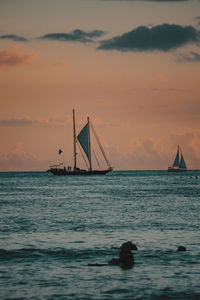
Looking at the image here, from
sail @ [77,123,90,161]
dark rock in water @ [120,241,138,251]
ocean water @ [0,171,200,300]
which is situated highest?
sail @ [77,123,90,161]

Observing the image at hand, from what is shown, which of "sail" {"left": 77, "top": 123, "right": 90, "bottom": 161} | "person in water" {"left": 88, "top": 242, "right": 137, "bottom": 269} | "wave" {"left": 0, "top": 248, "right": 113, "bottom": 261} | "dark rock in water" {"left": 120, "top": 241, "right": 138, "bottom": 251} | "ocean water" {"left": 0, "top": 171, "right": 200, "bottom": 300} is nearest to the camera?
"ocean water" {"left": 0, "top": 171, "right": 200, "bottom": 300}

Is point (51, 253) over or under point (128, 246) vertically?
under

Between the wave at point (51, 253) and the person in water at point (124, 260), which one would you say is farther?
the wave at point (51, 253)

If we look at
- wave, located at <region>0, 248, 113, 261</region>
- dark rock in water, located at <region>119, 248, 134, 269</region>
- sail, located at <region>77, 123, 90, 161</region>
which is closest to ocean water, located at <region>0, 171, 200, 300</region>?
wave, located at <region>0, 248, 113, 261</region>

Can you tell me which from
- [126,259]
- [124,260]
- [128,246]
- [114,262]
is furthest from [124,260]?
[128,246]

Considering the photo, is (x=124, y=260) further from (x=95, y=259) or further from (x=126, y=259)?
(x=95, y=259)

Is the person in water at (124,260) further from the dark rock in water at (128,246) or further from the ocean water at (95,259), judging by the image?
the ocean water at (95,259)

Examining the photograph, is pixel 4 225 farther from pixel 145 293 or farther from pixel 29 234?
pixel 145 293

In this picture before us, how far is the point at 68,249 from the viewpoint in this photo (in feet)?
96.4

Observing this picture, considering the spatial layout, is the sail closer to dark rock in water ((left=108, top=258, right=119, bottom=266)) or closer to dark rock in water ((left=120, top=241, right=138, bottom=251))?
dark rock in water ((left=120, top=241, right=138, bottom=251))

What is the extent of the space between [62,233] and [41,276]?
1394 cm

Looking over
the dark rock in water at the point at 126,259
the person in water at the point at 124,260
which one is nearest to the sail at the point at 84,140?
the person in water at the point at 124,260

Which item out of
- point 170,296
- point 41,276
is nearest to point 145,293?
point 170,296

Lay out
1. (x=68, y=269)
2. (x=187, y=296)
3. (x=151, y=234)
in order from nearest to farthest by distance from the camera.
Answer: (x=187, y=296) < (x=68, y=269) < (x=151, y=234)
